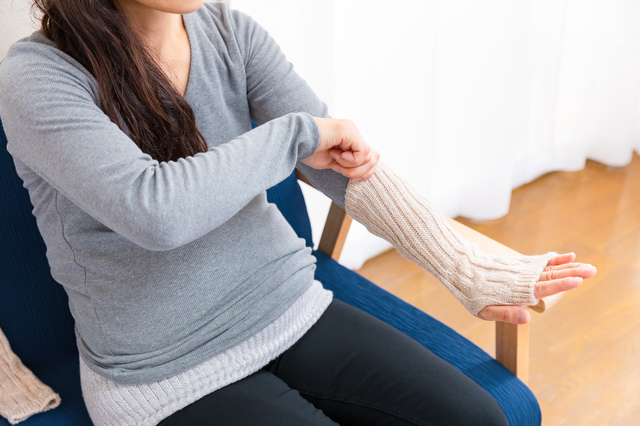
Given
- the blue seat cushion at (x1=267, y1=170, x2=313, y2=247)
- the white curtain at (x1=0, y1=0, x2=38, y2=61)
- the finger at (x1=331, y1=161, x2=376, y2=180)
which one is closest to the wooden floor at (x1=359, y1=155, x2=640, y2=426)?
the blue seat cushion at (x1=267, y1=170, x2=313, y2=247)

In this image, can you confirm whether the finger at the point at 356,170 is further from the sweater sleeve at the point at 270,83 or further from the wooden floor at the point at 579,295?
the wooden floor at the point at 579,295

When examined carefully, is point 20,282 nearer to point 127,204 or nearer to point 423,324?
point 127,204

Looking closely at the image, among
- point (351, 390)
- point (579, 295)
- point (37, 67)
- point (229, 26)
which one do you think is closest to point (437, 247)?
point (351, 390)

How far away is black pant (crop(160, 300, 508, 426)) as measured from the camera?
2.94 ft

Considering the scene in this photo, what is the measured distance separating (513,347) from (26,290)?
89 centimetres

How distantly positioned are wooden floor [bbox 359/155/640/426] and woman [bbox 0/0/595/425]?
0.74 m

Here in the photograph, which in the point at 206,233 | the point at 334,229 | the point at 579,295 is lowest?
the point at 579,295

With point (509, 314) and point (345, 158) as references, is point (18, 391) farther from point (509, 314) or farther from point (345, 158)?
point (509, 314)

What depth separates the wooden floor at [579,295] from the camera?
1608 millimetres

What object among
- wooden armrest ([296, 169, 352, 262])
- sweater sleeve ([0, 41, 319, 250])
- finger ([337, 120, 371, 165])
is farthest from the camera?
wooden armrest ([296, 169, 352, 262])

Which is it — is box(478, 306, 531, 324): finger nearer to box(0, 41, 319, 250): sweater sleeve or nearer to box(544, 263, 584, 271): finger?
box(544, 263, 584, 271): finger

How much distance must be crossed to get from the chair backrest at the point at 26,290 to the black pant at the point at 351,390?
1.27 ft

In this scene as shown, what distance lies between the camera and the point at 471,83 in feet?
7.00

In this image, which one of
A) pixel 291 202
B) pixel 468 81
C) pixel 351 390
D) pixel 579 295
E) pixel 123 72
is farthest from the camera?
pixel 468 81
